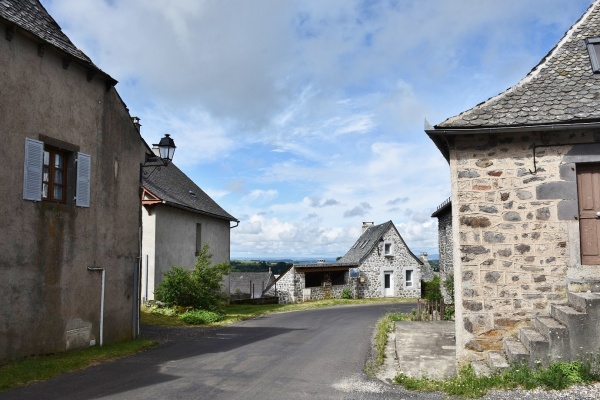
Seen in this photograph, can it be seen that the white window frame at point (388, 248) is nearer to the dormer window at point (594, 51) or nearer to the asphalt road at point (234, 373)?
the asphalt road at point (234, 373)

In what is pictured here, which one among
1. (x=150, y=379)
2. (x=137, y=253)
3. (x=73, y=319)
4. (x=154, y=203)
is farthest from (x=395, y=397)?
(x=154, y=203)

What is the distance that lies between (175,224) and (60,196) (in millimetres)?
10915

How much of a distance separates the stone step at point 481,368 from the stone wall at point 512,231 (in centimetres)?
27

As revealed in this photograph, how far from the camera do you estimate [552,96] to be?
332 inches

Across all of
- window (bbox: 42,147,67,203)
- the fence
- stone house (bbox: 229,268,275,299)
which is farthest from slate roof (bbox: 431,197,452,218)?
stone house (bbox: 229,268,275,299)

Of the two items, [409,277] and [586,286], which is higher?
[586,286]

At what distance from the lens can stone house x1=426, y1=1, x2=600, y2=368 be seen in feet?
25.8

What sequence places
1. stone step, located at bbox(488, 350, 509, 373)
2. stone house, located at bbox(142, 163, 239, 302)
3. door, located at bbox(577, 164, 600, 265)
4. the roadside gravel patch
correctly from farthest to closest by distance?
stone house, located at bbox(142, 163, 239, 302), the roadside gravel patch, door, located at bbox(577, 164, 600, 265), stone step, located at bbox(488, 350, 509, 373)

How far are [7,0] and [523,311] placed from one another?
37.3 feet

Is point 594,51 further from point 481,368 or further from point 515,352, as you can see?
point 481,368

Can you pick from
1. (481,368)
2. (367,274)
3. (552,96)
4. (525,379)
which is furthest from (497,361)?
(367,274)

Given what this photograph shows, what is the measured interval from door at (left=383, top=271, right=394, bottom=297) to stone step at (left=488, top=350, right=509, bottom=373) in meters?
29.9

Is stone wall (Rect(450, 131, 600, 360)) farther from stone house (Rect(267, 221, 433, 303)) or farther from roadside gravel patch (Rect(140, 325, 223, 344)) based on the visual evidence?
stone house (Rect(267, 221, 433, 303))

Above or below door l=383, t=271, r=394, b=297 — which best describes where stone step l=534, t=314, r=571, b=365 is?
above
